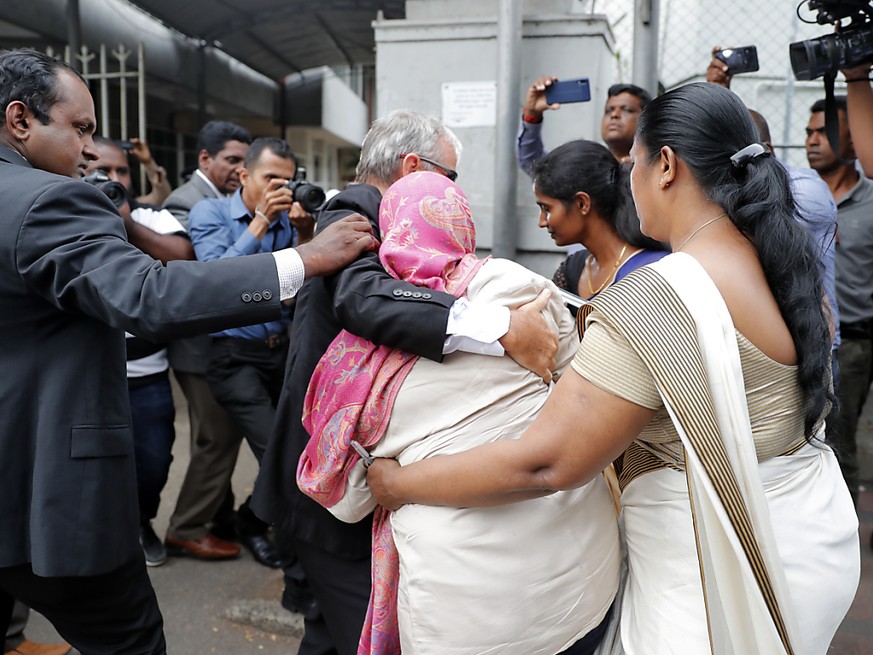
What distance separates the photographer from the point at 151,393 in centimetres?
332

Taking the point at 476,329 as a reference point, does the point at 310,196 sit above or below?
above

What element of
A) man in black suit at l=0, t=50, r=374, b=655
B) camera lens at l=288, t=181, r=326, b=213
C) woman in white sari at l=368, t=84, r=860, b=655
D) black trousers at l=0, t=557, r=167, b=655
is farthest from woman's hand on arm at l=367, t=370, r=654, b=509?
camera lens at l=288, t=181, r=326, b=213

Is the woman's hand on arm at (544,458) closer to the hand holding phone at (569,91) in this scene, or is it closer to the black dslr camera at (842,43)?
the black dslr camera at (842,43)

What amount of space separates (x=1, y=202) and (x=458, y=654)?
4.29ft

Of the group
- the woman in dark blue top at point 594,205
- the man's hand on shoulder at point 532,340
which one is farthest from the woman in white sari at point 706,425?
the woman in dark blue top at point 594,205

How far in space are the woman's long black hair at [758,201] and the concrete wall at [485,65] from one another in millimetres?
2404

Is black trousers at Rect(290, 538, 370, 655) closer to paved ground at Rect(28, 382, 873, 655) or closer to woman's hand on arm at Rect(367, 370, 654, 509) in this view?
woman's hand on arm at Rect(367, 370, 654, 509)

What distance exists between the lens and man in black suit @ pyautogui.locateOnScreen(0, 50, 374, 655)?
155cm

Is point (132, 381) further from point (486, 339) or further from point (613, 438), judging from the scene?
point (613, 438)

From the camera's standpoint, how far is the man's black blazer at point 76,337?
154cm

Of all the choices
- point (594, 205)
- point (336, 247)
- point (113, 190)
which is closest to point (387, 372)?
point (336, 247)

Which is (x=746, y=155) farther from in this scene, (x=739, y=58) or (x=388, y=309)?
(x=739, y=58)

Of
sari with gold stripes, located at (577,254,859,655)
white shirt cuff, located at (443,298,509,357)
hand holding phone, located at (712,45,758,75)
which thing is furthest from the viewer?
hand holding phone, located at (712,45,758,75)

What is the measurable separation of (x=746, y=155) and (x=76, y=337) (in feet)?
4.78
